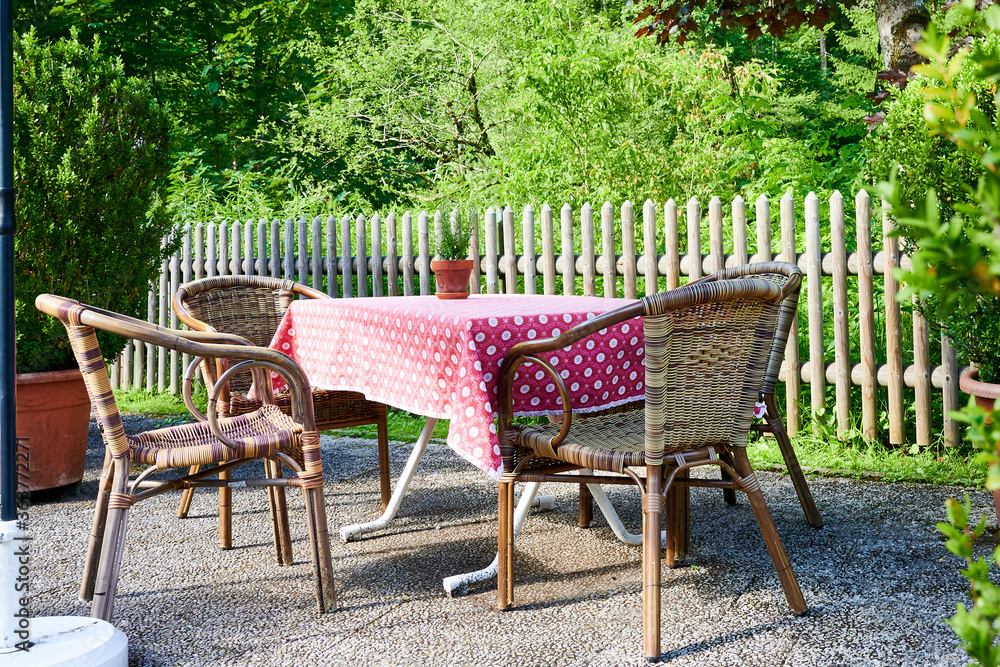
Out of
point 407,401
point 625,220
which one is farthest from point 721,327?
point 625,220

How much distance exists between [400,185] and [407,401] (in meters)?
9.82

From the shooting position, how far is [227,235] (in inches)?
286

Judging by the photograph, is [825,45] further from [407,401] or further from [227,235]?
[407,401]

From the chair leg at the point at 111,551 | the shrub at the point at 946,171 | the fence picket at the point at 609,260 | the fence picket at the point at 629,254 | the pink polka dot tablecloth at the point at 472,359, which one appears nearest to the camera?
the chair leg at the point at 111,551

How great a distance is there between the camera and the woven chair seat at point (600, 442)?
2.36 metres

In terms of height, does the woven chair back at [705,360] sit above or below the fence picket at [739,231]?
below

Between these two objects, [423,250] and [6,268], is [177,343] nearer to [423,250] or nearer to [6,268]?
[6,268]

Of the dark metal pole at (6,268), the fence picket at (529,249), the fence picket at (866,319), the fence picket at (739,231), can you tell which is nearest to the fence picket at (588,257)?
the fence picket at (529,249)

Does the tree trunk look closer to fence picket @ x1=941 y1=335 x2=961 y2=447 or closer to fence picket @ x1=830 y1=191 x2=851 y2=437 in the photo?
fence picket @ x1=830 y1=191 x2=851 y2=437

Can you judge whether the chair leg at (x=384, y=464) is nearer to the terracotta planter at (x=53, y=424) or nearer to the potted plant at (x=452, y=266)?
the potted plant at (x=452, y=266)

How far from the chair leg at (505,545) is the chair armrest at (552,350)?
0.49 feet

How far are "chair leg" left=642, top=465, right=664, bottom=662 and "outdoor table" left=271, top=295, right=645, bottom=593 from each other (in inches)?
17.2

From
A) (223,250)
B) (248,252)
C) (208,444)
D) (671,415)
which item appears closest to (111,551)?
(208,444)

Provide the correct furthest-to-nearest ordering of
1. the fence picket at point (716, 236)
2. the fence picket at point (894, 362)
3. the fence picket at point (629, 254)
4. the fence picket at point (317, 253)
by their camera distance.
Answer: the fence picket at point (317, 253) → the fence picket at point (629, 254) → the fence picket at point (716, 236) → the fence picket at point (894, 362)
